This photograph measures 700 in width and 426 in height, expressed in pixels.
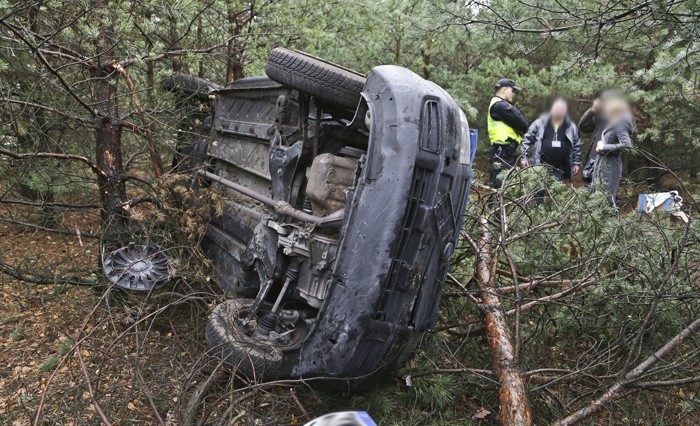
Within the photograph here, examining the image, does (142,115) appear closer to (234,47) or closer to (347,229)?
(234,47)

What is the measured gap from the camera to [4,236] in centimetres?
549

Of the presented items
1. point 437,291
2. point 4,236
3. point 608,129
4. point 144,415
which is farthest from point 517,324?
point 4,236

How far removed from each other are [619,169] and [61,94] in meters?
5.91

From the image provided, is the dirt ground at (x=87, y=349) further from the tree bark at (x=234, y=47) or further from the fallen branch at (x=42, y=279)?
the tree bark at (x=234, y=47)

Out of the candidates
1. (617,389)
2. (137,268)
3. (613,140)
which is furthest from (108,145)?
(613,140)

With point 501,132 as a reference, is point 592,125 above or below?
above

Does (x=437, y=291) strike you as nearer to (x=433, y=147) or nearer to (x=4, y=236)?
(x=433, y=147)

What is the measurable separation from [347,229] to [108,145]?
2.78 metres

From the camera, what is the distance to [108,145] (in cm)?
441

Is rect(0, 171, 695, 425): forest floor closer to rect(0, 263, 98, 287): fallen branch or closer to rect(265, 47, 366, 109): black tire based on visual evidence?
rect(0, 263, 98, 287): fallen branch

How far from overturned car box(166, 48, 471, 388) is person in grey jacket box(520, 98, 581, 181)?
11.4 ft

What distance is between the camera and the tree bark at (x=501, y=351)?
8.07 ft

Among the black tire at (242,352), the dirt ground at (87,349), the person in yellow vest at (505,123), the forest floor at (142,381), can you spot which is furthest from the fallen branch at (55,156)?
the person in yellow vest at (505,123)

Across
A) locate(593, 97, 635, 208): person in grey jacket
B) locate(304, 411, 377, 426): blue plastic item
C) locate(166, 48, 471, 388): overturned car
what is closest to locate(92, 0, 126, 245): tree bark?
locate(166, 48, 471, 388): overturned car
